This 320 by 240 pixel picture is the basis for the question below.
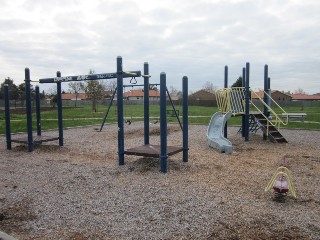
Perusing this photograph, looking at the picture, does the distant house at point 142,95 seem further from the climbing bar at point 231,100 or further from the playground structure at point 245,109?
the playground structure at point 245,109

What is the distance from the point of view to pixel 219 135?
34.6 ft

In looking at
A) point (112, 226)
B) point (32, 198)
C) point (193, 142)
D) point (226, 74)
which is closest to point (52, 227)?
point (112, 226)

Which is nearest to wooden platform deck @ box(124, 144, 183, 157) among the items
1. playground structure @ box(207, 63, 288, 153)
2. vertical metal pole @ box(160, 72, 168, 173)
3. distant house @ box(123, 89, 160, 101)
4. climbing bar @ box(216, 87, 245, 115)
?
vertical metal pole @ box(160, 72, 168, 173)

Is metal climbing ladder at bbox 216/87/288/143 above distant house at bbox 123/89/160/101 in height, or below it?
below

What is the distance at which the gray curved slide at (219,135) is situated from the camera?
936 cm

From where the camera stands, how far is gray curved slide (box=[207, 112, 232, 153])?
936cm

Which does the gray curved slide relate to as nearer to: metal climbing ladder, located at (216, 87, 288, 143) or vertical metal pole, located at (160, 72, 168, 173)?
metal climbing ladder, located at (216, 87, 288, 143)

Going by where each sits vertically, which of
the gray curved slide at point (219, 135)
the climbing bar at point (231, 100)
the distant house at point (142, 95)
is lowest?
the gray curved slide at point (219, 135)

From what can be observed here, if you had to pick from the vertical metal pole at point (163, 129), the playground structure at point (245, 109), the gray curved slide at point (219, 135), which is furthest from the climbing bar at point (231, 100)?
the vertical metal pole at point (163, 129)

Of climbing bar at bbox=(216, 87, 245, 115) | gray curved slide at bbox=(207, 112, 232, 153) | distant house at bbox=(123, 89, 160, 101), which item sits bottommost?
gray curved slide at bbox=(207, 112, 232, 153)

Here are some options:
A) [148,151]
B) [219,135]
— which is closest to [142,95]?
[219,135]

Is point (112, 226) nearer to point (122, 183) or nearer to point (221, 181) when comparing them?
point (122, 183)

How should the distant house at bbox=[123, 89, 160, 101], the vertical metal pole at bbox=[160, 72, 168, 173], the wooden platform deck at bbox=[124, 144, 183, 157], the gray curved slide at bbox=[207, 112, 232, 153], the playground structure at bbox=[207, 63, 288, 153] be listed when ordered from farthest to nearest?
the distant house at bbox=[123, 89, 160, 101] → the playground structure at bbox=[207, 63, 288, 153] → the gray curved slide at bbox=[207, 112, 232, 153] → the wooden platform deck at bbox=[124, 144, 183, 157] → the vertical metal pole at bbox=[160, 72, 168, 173]

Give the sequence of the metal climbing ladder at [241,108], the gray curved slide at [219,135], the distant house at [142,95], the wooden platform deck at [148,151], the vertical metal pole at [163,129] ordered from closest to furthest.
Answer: the vertical metal pole at [163,129]
the wooden platform deck at [148,151]
the gray curved slide at [219,135]
the metal climbing ladder at [241,108]
the distant house at [142,95]
